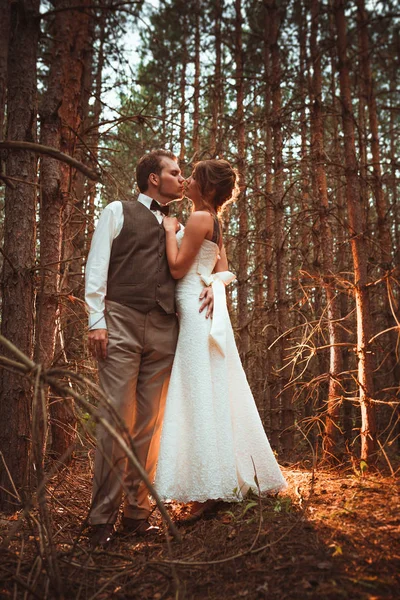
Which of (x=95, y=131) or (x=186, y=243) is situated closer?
(x=186, y=243)

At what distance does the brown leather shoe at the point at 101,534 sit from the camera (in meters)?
2.74

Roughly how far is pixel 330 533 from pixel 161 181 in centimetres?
262

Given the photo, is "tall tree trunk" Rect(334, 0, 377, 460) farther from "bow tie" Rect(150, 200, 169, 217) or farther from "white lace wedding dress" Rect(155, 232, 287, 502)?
"bow tie" Rect(150, 200, 169, 217)

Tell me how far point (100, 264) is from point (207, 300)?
0.84 m

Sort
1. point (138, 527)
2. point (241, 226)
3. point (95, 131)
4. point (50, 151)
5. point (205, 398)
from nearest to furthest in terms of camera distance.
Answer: point (50, 151) < point (138, 527) < point (205, 398) < point (95, 131) < point (241, 226)

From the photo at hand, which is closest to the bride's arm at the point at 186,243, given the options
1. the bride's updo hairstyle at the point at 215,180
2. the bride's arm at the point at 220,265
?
the bride's updo hairstyle at the point at 215,180

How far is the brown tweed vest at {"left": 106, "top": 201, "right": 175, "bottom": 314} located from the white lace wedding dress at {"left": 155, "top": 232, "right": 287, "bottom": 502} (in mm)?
260

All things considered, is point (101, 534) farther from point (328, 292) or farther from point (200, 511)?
point (328, 292)

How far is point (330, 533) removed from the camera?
235cm

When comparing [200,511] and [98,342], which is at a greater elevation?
[98,342]

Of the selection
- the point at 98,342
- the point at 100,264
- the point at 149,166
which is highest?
the point at 149,166

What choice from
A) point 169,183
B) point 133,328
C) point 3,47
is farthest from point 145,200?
point 3,47

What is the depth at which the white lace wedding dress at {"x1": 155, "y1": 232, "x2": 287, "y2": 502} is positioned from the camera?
10.1 feet

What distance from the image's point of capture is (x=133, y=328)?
3201 mm
